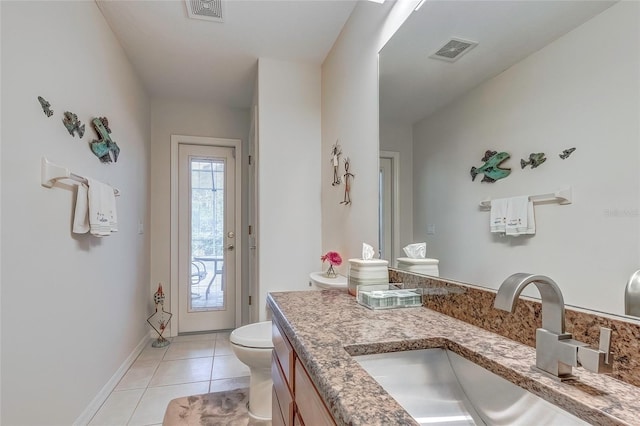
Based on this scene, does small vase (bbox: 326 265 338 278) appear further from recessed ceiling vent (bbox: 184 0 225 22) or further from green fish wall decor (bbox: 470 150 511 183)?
recessed ceiling vent (bbox: 184 0 225 22)

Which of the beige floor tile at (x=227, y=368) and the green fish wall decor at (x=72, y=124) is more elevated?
the green fish wall decor at (x=72, y=124)

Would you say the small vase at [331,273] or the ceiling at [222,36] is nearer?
the ceiling at [222,36]

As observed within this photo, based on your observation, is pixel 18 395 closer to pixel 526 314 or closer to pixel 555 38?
pixel 526 314

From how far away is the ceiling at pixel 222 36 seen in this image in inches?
77.9

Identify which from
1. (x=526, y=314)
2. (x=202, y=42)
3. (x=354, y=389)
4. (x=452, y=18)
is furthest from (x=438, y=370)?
(x=202, y=42)

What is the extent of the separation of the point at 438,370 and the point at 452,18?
1203mm

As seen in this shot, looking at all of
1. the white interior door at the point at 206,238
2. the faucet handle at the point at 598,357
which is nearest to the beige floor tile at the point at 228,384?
the white interior door at the point at 206,238

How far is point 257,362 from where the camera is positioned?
1.78 meters

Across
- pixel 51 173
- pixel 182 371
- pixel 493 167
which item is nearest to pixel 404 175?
pixel 493 167

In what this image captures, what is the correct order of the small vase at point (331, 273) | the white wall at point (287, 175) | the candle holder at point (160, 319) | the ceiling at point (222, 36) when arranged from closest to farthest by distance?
the ceiling at point (222, 36) → the small vase at point (331, 273) → the white wall at point (287, 175) → the candle holder at point (160, 319)

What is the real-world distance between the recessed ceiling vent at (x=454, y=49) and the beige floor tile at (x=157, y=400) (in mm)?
2397

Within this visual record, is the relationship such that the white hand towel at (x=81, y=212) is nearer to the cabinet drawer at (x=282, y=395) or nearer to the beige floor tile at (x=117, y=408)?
the beige floor tile at (x=117, y=408)

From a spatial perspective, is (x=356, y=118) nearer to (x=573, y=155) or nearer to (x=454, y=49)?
(x=454, y=49)

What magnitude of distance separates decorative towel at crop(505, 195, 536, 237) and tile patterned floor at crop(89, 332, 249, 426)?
6.97ft
